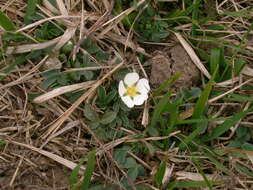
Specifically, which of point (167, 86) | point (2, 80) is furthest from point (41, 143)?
point (167, 86)

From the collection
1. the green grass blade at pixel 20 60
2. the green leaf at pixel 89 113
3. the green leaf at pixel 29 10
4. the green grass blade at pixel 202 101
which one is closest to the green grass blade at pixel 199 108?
the green grass blade at pixel 202 101

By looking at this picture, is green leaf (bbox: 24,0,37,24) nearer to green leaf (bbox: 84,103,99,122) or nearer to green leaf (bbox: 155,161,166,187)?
green leaf (bbox: 84,103,99,122)

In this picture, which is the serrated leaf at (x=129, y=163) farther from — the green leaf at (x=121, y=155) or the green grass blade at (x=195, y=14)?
the green grass blade at (x=195, y=14)

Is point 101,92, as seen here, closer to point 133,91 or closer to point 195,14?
point 133,91

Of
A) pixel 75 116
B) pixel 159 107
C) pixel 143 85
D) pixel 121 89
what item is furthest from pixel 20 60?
pixel 159 107

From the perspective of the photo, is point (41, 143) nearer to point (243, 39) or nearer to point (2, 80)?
point (2, 80)

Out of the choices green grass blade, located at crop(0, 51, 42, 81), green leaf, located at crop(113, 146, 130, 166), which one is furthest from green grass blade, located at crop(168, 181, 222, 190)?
green grass blade, located at crop(0, 51, 42, 81)
